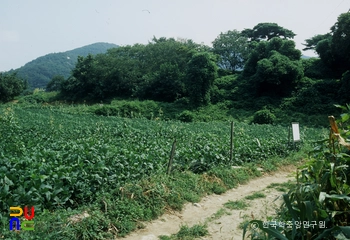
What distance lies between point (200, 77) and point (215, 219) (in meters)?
29.4

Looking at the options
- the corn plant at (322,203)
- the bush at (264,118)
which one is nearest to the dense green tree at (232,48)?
the bush at (264,118)

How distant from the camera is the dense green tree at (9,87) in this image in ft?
143

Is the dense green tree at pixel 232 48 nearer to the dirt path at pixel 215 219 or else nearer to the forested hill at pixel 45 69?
the dirt path at pixel 215 219

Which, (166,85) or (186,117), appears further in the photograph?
(166,85)

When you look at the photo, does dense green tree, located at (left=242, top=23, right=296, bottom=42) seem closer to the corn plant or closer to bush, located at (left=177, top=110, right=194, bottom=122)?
bush, located at (left=177, top=110, right=194, bottom=122)

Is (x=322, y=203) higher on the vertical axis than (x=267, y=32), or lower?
lower

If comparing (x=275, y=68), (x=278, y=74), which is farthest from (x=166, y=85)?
(x=278, y=74)

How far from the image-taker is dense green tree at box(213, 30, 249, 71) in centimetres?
4725

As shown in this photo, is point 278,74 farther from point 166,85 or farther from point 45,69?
point 45,69

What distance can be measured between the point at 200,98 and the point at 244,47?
16845 mm

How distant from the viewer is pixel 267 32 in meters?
47.9

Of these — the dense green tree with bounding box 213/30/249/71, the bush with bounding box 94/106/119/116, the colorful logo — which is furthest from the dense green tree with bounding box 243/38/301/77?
the colorful logo

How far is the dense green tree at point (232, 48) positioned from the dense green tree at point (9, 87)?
2944cm

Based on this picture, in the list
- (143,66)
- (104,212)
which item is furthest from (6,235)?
(143,66)
